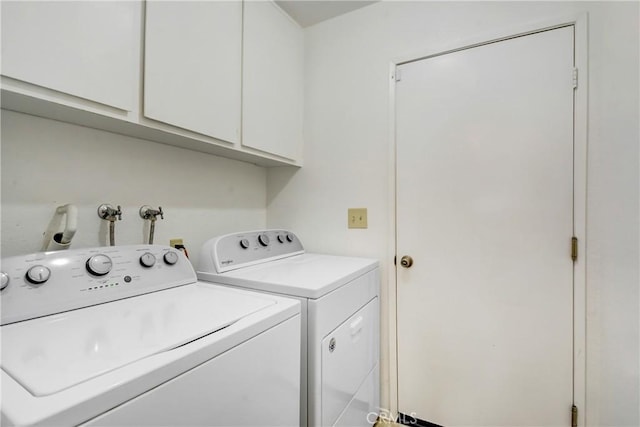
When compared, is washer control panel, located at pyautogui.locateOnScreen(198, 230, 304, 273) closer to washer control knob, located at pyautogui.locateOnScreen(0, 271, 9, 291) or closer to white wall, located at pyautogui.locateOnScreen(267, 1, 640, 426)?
white wall, located at pyautogui.locateOnScreen(267, 1, 640, 426)

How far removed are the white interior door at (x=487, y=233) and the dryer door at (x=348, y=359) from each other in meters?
0.21

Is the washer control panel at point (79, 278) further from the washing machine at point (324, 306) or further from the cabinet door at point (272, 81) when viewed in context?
the cabinet door at point (272, 81)

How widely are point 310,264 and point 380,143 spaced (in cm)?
80

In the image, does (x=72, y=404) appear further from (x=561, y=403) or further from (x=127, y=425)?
(x=561, y=403)

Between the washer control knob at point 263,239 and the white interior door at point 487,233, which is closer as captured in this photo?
the white interior door at point 487,233

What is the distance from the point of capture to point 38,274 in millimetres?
806

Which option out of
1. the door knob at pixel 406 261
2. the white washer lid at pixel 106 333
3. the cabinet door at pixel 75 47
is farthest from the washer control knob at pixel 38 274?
the door knob at pixel 406 261

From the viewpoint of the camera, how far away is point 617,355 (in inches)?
46.9

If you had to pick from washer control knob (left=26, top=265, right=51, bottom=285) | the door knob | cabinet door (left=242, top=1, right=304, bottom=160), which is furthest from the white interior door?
washer control knob (left=26, top=265, right=51, bottom=285)

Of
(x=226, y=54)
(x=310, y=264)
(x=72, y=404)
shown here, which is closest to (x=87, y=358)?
(x=72, y=404)

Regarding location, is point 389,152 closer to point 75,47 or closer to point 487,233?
point 487,233

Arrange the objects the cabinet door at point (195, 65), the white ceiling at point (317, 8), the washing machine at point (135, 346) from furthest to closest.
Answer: the white ceiling at point (317, 8) < the cabinet door at point (195, 65) < the washing machine at point (135, 346)

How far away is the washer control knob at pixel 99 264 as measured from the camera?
909mm

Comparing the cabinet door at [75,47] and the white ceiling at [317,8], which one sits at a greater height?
the white ceiling at [317,8]
